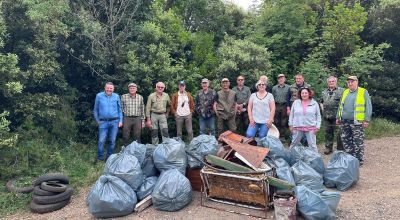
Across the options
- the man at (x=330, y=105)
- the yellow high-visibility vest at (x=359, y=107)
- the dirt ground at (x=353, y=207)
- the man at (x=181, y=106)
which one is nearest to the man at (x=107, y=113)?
the man at (x=181, y=106)

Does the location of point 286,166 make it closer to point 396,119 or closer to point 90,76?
point 90,76

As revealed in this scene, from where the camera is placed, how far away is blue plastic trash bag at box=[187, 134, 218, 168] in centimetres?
634

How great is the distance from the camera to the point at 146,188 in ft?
19.7

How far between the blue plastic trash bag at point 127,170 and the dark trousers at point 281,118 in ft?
13.5

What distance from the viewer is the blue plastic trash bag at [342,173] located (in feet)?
21.1

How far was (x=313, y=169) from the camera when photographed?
6.25 m

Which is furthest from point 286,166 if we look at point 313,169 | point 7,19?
point 7,19

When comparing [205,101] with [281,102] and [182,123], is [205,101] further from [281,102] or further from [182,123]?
[281,102]

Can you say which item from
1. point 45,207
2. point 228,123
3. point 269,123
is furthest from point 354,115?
point 45,207

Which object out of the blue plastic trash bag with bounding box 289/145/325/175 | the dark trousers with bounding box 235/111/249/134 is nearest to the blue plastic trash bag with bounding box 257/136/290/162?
the blue plastic trash bag with bounding box 289/145/325/175

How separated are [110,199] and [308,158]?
333 cm

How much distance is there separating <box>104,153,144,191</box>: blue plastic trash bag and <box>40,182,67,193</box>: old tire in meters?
0.91

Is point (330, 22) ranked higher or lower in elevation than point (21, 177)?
higher

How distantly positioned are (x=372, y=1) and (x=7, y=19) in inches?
495
